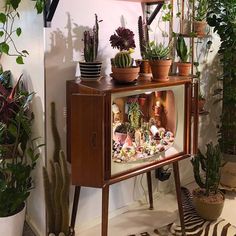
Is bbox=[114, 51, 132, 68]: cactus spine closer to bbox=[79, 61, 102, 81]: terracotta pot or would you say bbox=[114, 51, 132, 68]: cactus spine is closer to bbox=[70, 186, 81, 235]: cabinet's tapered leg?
bbox=[79, 61, 102, 81]: terracotta pot

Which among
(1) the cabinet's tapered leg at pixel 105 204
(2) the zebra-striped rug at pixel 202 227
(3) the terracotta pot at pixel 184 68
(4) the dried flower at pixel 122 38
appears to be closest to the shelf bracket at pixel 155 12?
(3) the terracotta pot at pixel 184 68

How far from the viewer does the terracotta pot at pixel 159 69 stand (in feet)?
6.21

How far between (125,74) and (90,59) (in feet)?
0.85

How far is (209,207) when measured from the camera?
2.38 metres

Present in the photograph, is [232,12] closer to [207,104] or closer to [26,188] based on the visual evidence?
[207,104]

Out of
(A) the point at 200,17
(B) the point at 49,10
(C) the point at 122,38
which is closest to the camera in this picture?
(B) the point at 49,10

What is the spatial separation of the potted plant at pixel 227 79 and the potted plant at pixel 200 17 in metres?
0.08

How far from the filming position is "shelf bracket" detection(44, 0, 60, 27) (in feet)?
5.65

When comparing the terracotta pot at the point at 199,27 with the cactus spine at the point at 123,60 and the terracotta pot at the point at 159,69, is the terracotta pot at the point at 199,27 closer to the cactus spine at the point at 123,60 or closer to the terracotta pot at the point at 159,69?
the terracotta pot at the point at 159,69

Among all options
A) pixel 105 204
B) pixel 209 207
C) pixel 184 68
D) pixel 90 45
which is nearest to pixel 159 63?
pixel 90 45

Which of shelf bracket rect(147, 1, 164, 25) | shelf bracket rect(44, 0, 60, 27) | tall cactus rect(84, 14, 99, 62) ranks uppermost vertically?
shelf bracket rect(147, 1, 164, 25)

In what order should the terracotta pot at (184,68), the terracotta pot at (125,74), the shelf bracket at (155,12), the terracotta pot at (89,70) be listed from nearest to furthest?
the terracotta pot at (125,74)
the terracotta pot at (89,70)
the shelf bracket at (155,12)
the terracotta pot at (184,68)

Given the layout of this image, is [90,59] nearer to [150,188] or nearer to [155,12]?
[155,12]

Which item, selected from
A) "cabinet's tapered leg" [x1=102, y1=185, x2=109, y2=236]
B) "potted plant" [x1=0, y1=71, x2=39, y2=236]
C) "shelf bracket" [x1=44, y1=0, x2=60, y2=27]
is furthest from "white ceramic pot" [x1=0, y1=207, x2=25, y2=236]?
"shelf bracket" [x1=44, y1=0, x2=60, y2=27]
